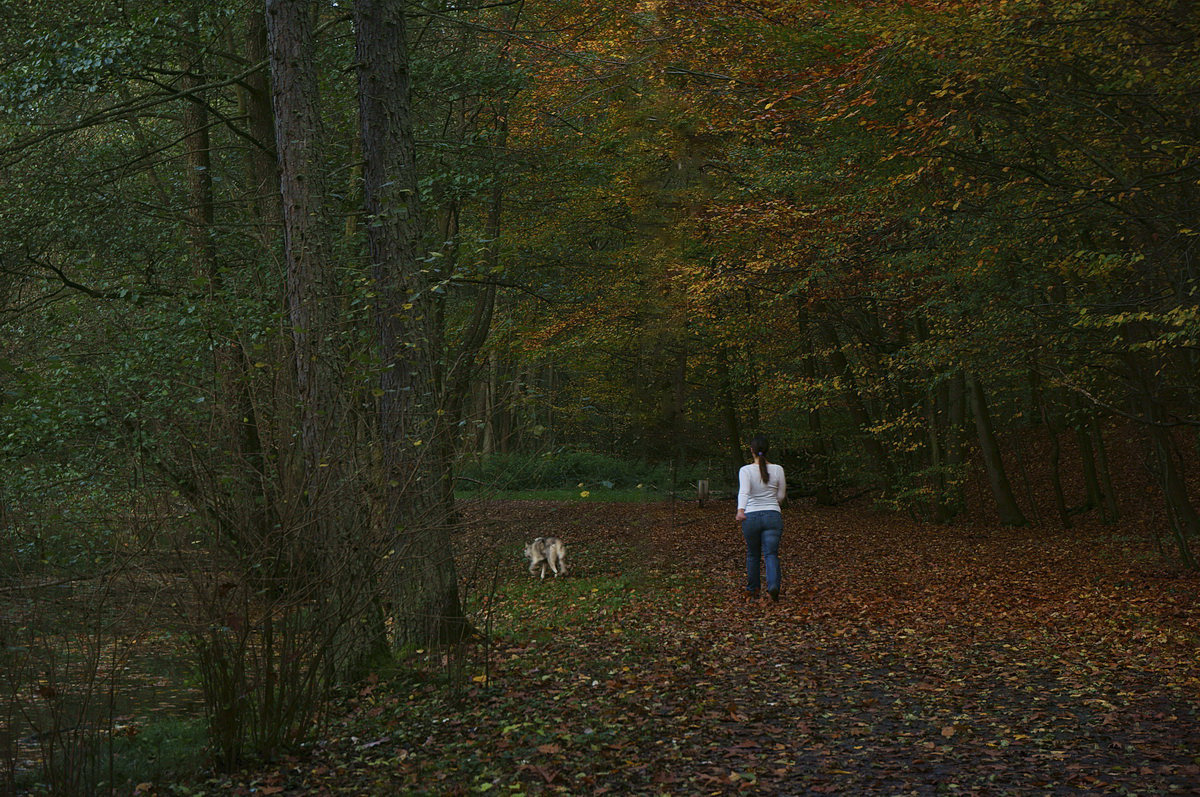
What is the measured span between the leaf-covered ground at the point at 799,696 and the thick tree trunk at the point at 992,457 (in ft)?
24.3

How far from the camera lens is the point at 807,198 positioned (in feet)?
64.6

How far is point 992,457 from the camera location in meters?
21.1

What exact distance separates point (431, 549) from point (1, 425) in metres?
5.55

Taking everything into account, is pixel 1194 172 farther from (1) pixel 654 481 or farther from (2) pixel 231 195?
(1) pixel 654 481

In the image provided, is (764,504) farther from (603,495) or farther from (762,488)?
(603,495)

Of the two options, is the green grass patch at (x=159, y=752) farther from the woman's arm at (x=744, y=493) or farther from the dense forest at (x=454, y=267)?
the woman's arm at (x=744, y=493)

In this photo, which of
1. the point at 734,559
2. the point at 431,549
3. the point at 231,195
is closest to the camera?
the point at 431,549

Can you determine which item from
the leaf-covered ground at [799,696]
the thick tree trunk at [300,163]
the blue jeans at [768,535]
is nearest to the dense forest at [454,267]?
the thick tree trunk at [300,163]

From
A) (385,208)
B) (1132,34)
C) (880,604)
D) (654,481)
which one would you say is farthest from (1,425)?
(654,481)

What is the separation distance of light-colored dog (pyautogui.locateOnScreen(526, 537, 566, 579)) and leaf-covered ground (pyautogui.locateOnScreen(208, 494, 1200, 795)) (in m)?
1.93

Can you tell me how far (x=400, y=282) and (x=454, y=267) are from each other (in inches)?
114

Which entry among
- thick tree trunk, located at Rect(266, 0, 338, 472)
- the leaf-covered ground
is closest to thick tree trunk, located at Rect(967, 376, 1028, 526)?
the leaf-covered ground

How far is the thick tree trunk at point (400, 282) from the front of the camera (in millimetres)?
7906

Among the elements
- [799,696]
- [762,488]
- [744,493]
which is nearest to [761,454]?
[762,488]
